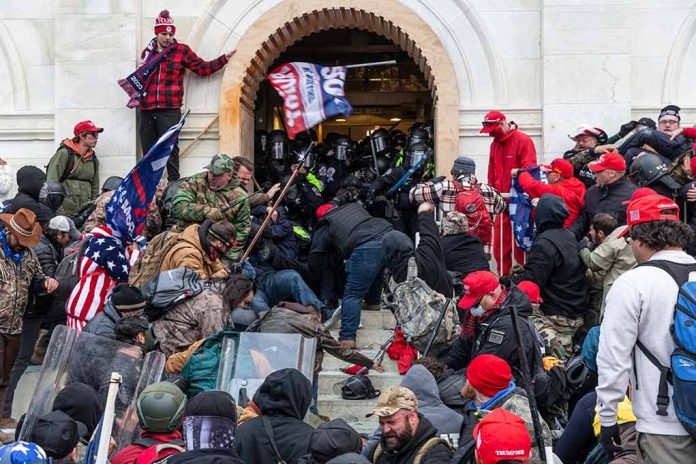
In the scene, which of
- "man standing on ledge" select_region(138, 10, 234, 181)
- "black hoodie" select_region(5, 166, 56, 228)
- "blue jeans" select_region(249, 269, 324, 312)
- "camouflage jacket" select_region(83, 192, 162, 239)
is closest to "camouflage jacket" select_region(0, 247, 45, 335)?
"black hoodie" select_region(5, 166, 56, 228)

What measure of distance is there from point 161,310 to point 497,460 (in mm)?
4330

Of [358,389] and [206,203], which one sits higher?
[206,203]

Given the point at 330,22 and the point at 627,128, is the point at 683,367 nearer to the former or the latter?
the point at 627,128

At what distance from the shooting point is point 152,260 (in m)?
10.8

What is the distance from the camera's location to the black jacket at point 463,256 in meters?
11.2

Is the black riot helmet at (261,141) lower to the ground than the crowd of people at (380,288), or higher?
higher

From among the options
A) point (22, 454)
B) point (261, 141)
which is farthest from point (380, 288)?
point (22, 454)

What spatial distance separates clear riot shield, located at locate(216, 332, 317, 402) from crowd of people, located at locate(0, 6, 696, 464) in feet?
0.45

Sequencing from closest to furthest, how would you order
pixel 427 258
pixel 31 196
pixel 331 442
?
pixel 331 442 < pixel 427 258 < pixel 31 196

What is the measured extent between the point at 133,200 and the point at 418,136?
16.1ft

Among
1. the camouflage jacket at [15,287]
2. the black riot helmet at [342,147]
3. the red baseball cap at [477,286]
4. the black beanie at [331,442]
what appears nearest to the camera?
the black beanie at [331,442]

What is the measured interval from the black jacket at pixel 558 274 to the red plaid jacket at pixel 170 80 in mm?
5797

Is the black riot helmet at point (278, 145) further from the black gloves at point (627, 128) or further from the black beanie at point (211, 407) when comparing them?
the black beanie at point (211, 407)

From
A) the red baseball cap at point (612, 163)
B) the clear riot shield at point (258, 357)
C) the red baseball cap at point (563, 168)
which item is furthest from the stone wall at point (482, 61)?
the clear riot shield at point (258, 357)
